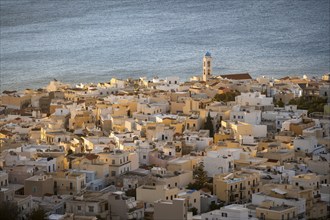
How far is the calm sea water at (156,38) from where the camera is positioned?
2664 cm

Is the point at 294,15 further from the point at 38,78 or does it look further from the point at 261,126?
the point at 261,126

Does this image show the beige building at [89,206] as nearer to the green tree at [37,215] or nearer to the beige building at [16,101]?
the green tree at [37,215]

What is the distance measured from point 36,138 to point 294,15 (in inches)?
1000

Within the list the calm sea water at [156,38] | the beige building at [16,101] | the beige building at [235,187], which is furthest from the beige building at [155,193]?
the calm sea water at [156,38]

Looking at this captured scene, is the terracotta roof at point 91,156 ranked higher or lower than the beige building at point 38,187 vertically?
higher

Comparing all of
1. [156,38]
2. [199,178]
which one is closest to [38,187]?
[199,178]

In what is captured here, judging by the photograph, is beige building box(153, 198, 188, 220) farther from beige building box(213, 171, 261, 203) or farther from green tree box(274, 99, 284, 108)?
green tree box(274, 99, 284, 108)

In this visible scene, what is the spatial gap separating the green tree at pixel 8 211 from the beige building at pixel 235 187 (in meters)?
2.16

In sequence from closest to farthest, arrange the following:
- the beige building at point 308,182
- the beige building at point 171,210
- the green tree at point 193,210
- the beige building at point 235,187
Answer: the beige building at point 171,210, the green tree at point 193,210, the beige building at point 308,182, the beige building at point 235,187

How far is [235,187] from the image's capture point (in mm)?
13242

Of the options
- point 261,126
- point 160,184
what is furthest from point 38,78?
point 160,184

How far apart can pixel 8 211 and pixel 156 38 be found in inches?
875

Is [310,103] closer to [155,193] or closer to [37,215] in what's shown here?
[155,193]

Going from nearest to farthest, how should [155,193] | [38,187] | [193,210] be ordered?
[193,210], [155,193], [38,187]
